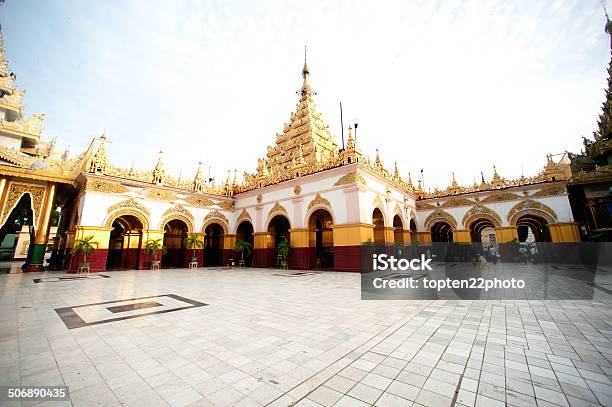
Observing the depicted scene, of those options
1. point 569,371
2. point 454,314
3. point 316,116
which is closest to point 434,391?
point 569,371

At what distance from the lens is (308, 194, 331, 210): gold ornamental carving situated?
1518 cm

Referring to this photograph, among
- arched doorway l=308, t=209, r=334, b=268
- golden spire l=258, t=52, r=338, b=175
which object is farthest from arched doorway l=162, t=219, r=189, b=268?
arched doorway l=308, t=209, r=334, b=268

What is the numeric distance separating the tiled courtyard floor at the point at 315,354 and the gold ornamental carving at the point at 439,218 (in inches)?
638

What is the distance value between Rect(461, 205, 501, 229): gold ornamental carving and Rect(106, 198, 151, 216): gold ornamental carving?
23.9 metres

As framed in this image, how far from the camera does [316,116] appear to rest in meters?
24.0

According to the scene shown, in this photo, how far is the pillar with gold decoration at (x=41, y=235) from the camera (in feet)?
48.2

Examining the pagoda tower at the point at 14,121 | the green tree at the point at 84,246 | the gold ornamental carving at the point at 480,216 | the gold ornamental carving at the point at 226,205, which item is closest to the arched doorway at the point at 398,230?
the gold ornamental carving at the point at 480,216

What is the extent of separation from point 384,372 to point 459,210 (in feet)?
71.2

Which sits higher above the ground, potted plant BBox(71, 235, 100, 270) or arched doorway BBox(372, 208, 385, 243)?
arched doorway BBox(372, 208, 385, 243)

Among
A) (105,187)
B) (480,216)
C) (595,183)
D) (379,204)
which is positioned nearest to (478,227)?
(480,216)

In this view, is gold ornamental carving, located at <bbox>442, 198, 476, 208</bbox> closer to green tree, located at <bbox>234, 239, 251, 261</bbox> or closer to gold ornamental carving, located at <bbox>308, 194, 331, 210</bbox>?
gold ornamental carving, located at <bbox>308, 194, 331, 210</bbox>

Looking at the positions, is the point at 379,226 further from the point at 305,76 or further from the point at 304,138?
the point at 305,76

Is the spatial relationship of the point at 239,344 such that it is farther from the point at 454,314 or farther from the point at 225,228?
the point at 225,228

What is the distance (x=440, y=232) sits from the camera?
82.5ft
